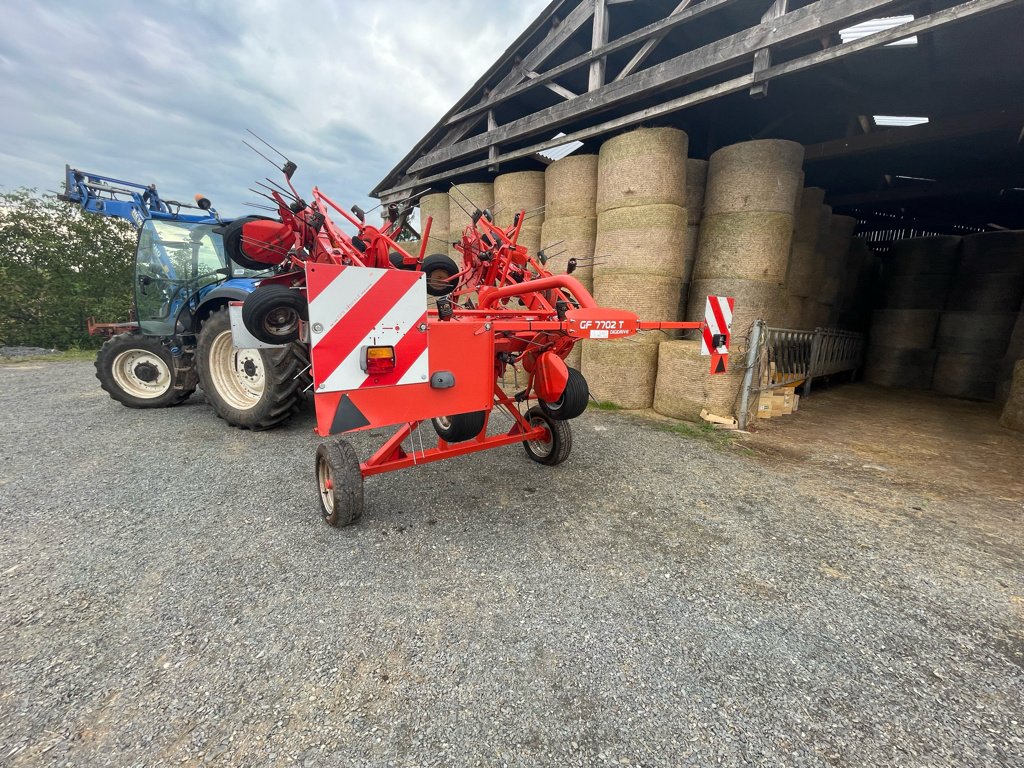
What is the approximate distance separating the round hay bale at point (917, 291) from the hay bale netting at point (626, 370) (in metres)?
6.58

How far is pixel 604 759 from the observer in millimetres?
1199

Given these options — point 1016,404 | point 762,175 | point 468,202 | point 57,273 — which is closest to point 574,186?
point 762,175

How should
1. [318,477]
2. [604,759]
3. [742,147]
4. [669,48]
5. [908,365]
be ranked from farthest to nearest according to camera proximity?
[908,365], [669,48], [742,147], [318,477], [604,759]

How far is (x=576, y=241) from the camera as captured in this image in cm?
547

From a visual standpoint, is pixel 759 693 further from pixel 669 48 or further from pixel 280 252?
pixel 669 48

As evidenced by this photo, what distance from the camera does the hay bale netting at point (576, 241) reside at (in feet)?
17.9

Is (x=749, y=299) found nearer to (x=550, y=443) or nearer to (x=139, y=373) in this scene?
(x=550, y=443)

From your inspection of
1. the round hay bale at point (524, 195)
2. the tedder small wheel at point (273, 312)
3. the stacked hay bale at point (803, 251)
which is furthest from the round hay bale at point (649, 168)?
the tedder small wheel at point (273, 312)

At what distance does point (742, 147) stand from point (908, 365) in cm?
648

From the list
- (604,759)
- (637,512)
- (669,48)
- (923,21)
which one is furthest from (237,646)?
(669,48)

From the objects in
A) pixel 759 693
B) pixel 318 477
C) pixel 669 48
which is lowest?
pixel 759 693

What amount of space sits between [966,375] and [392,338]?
10.0 meters

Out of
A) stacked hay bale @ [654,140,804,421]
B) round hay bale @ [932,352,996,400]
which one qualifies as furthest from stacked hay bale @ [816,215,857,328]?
stacked hay bale @ [654,140,804,421]

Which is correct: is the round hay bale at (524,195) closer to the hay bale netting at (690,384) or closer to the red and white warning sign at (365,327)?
the hay bale netting at (690,384)
